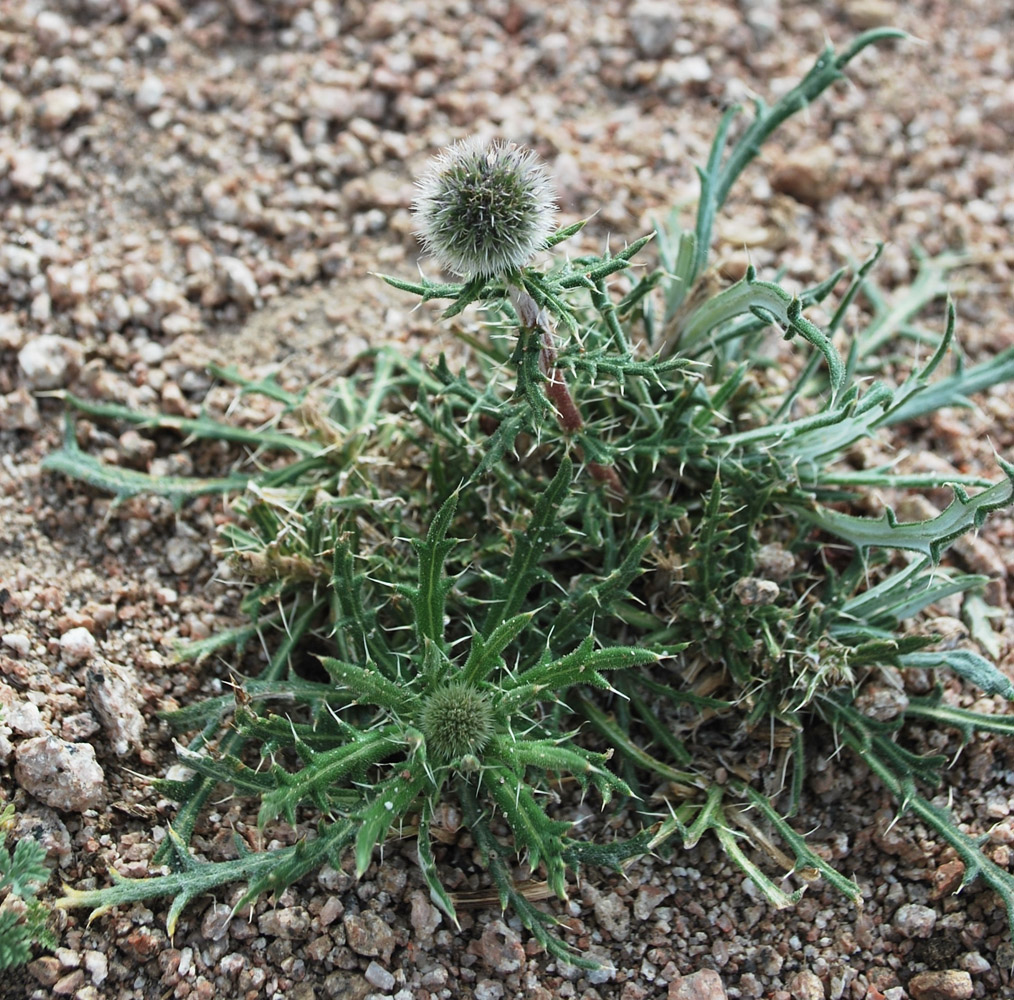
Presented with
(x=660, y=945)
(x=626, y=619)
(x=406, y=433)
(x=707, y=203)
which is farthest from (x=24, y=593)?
(x=707, y=203)

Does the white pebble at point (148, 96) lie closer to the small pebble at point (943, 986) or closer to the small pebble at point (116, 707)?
the small pebble at point (116, 707)

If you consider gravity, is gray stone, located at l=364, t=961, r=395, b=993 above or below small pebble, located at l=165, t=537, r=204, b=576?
below

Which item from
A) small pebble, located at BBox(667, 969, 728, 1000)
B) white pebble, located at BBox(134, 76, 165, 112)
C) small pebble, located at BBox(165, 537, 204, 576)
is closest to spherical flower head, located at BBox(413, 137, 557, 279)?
small pebble, located at BBox(165, 537, 204, 576)

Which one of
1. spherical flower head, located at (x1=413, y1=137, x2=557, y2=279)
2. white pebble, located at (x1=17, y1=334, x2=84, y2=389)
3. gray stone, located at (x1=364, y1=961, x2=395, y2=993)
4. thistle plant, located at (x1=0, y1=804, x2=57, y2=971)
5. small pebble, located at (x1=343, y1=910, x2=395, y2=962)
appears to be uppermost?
spherical flower head, located at (x1=413, y1=137, x2=557, y2=279)

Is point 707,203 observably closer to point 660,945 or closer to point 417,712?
point 417,712

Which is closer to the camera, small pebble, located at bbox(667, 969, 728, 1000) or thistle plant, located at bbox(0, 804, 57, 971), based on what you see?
thistle plant, located at bbox(0, 804, 57, 971)

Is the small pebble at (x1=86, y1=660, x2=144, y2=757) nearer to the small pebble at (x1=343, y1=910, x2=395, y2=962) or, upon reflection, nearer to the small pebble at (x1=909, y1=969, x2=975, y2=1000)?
the small pebble at (x1=343, y1=910, x2=395, y2=962)
